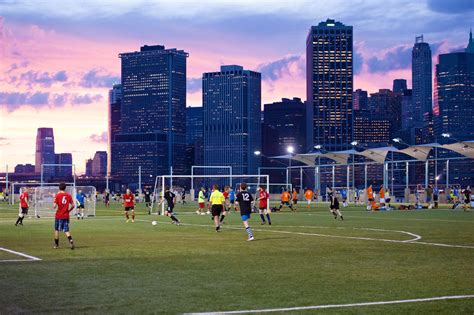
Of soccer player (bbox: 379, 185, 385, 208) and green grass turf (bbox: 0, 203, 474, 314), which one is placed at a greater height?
soccer player (bbox: 379, 185, 385, 208)

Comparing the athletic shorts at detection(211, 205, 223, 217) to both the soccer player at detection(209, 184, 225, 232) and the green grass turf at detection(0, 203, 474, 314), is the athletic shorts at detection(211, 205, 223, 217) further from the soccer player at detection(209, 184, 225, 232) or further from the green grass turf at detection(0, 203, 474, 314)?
the green grass turf at detection(0, 203, 474, 314)

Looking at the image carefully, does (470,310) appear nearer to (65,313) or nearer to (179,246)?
(65,313)

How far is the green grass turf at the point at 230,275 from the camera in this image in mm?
11234

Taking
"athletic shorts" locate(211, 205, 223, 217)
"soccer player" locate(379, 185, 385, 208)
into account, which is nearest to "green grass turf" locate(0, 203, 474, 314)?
"athletic shorts" locate(211, 205, 223, 217)

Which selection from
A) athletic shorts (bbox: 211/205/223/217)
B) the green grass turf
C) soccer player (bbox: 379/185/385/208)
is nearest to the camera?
the green grass turf

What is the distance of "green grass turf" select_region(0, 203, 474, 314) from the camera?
1123cm

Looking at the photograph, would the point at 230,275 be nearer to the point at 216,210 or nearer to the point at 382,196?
the point at 216,210

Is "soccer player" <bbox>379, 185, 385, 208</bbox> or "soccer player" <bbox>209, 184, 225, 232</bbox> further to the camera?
"soccer player" <bbox>379, 185, 385, 208</bbox>

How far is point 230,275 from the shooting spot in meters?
14.7

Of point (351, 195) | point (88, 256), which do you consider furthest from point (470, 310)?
point (351, 195)

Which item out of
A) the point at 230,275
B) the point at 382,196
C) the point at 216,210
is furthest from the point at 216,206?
the point at 382,196

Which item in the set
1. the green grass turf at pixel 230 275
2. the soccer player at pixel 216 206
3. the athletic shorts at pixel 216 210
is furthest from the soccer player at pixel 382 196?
the green grass turf at pixel 230 275

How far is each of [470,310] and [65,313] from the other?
19.9 feet

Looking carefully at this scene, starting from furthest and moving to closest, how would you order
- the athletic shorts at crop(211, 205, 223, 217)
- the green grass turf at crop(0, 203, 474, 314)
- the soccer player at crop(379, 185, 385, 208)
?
the soccer player at crop(379, 185, 385, 208) → the athletic shorts at crop(211, 205, 223, 217) → the green grass turf at crop(0, 203, 474, 314)
